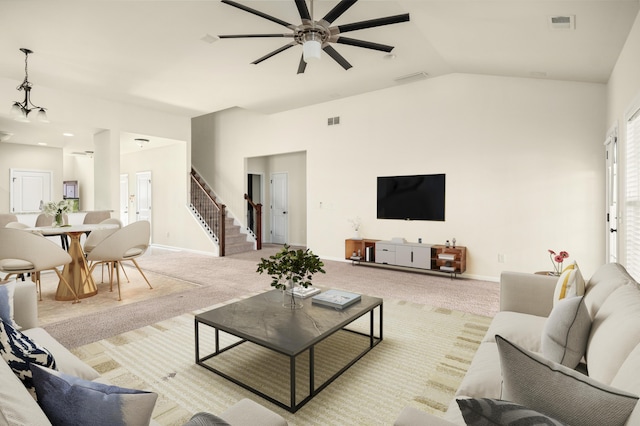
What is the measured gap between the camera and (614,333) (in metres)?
1.25

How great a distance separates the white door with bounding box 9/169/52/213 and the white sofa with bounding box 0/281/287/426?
797 centimetres

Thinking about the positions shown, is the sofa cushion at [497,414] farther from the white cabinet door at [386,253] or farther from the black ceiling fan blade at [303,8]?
the white cabinet door at [386,253]

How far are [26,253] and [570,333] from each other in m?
4.68

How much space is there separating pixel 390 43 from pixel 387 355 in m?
3.69

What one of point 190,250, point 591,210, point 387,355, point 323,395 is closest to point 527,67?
point 591,210

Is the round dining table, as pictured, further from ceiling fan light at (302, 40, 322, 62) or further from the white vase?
ceiling fan light at (302, 40, 322, 62)

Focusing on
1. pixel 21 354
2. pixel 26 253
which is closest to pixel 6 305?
pixel 21 354

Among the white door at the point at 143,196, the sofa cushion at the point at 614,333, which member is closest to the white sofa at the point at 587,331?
the sofa cushion at the point at 614,333

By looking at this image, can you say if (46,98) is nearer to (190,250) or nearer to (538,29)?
(190,250)

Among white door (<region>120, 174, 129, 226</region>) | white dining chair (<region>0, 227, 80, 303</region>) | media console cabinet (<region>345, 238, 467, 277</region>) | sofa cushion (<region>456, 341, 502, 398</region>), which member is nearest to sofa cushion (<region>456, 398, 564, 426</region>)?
sofa cushion (<region>456, 341, 502, 398</region>)

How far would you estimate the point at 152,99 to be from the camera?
6.64m

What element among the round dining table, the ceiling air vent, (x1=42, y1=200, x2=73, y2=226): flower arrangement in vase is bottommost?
the round dining table

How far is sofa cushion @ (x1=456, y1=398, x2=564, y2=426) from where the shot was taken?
0.74 m

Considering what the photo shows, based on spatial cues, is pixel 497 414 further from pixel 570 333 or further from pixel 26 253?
pixel 26 253
